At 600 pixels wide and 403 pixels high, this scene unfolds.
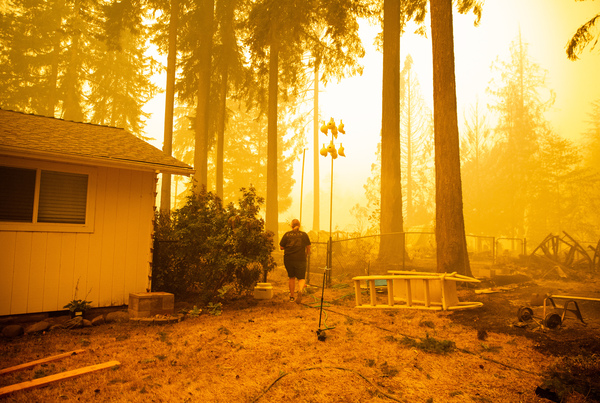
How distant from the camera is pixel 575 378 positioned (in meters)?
4.20

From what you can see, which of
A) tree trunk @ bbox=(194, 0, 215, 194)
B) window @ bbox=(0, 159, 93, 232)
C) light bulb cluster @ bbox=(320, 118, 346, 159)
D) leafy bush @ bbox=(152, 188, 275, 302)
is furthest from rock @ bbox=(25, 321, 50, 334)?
tree trunk @ bbox=(194, 0, 215, 194)

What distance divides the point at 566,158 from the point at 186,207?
2605 cm

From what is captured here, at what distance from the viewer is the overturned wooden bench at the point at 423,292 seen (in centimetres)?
758

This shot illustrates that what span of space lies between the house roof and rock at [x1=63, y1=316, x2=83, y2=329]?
305 centimetres

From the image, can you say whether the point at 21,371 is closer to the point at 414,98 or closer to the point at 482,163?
the point at 482,163

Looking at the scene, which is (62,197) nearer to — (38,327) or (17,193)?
(17,193)

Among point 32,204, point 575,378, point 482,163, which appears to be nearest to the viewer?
point 575,378

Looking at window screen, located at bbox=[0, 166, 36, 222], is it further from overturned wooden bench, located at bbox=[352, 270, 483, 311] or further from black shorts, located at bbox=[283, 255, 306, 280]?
overturned wooden bench, located at bbox=[352, 270, 483, 311]

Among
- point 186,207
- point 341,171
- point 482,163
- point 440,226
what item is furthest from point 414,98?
point 341,171

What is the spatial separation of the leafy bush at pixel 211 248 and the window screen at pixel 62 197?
196 cm

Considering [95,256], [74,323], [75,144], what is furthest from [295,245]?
[75,144]

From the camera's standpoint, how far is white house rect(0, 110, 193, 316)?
6.95 m

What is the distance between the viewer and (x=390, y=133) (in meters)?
14.5

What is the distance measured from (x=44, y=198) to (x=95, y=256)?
151 centimetres
